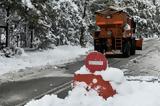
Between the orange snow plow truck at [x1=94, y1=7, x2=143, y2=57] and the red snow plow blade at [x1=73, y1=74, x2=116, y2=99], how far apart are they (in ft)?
59.7

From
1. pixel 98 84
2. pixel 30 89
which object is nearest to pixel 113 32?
pixel 30 89

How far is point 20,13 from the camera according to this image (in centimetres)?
2402

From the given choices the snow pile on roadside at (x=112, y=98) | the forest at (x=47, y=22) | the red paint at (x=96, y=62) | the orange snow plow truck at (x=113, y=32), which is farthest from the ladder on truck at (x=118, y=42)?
the red paint at (x=96, y=62)

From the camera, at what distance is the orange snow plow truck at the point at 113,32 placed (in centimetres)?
2934

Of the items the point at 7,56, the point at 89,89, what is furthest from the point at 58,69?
the point at 89,89

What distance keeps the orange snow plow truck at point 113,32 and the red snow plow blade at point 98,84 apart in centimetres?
1820

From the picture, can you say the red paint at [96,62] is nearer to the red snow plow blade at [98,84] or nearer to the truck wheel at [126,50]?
the red snow plow blade at [98,84]

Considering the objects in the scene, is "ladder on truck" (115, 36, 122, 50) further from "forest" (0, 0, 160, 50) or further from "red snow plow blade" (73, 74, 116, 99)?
"red snow plow blade" (73, 74, 116, 99)

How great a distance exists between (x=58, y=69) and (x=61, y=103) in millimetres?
10325

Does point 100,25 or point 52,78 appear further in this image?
point 100,25

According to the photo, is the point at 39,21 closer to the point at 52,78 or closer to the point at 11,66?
the point at 11,66

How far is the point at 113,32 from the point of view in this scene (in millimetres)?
29703

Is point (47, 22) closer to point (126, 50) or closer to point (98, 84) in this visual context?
point (126, 50)

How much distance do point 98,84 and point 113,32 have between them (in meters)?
19.2
